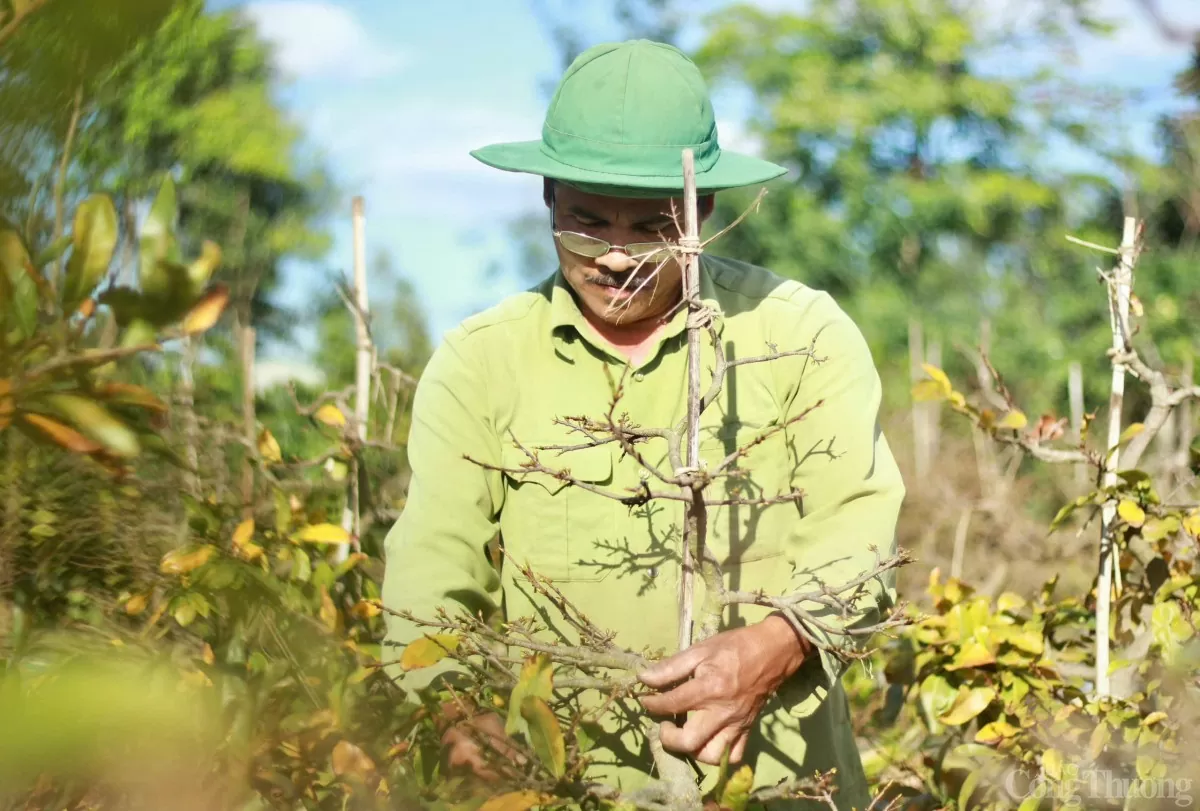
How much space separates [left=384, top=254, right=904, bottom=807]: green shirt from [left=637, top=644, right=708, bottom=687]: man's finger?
504 mm

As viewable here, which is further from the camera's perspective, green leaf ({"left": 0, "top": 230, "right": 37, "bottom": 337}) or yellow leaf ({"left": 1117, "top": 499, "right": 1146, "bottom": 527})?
yellow leaf ({"left": 1117, "top": 499, "right": 1146, "bottom": 527})

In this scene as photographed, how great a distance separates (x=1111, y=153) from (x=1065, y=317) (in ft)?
31.9

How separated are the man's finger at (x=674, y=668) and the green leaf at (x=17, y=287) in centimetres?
112

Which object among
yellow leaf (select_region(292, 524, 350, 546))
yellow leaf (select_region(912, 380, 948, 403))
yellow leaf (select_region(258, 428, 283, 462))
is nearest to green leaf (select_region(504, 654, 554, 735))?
yellow leaf (select_region(292, 524, 350, 546))

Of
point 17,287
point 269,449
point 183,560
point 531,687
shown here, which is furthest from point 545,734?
point 269,449

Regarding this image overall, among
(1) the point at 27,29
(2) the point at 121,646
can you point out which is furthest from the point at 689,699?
(1) the point at 27,29

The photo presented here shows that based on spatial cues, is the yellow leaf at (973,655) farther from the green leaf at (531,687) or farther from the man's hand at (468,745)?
the green leaf at (531,687)

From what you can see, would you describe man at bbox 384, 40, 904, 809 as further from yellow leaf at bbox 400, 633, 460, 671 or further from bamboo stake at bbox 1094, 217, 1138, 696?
bamboo stake at bbox 1094, 217, 1138, 696

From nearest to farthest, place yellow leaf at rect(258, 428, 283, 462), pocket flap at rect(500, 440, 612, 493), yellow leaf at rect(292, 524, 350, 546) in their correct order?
1. pocket flap at rect(500, 440, 612, 493)
2. yellow leaf at rect(292, 524, 350, 546)
3. yellow leaf at rect(258, 428, 283, 462)

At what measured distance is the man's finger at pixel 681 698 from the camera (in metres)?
1.82

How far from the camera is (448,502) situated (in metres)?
2.45

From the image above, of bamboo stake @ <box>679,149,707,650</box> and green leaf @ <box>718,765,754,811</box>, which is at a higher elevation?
bamboo stake @ <box>679,149,707,650</box>

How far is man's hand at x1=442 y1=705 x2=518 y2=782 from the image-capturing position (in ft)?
5.65

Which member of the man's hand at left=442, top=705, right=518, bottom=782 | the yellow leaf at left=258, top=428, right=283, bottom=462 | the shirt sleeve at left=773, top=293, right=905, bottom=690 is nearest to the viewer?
the man's hand at left=442, top=705, right=518, bottom=782
